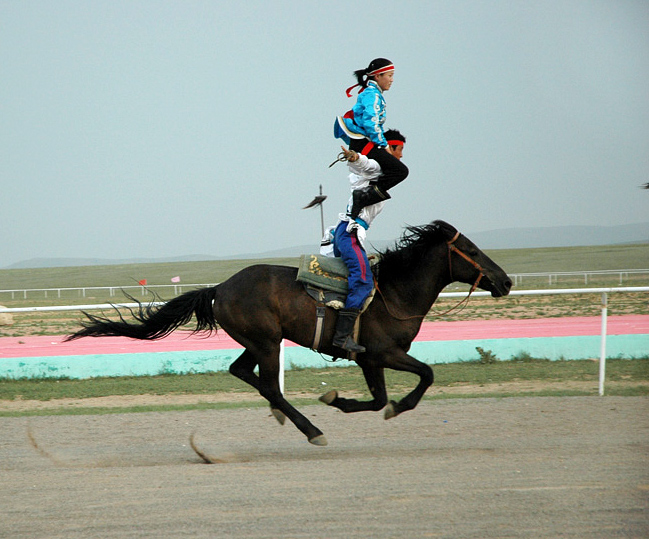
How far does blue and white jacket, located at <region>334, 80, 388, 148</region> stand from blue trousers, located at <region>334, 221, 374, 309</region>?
803 mm

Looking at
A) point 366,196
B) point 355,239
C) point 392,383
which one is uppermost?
point 366,196

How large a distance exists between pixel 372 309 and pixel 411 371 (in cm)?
59

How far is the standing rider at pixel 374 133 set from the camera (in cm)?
582

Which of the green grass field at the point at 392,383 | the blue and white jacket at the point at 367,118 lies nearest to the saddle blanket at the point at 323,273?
the blue and white jacket at the point at 367,118

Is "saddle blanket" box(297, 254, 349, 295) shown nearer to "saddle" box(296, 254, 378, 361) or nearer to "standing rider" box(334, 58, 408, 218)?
"saddle" box(296, 254, 378, 361)

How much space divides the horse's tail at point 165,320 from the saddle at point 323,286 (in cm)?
90

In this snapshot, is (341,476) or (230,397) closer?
(341,476)

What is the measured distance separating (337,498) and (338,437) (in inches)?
85.9

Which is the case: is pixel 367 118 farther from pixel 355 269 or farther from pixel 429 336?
pixel 429 336

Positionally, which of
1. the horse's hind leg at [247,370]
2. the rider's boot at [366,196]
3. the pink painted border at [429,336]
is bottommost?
the pink painted border at [429,336]

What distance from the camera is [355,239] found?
230 inches

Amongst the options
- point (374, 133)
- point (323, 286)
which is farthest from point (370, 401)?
point (374, 133)

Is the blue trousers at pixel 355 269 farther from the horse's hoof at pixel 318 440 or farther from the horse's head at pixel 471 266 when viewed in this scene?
the horse's hoof at pixel 318 440

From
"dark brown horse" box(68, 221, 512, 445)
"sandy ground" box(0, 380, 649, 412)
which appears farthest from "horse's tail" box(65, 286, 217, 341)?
"sandy ground" box(0, 380, 649, 412)
